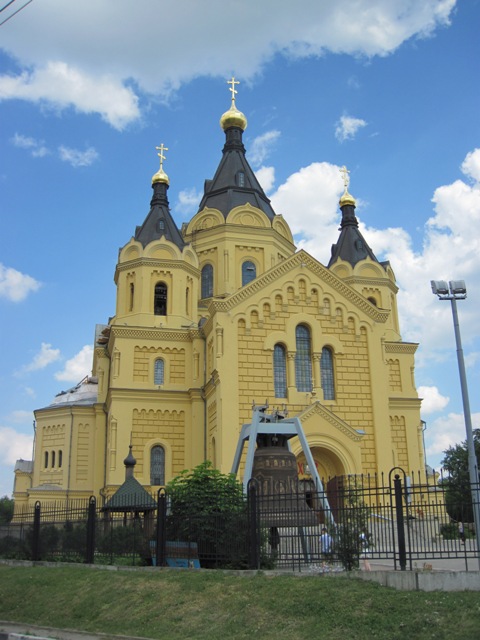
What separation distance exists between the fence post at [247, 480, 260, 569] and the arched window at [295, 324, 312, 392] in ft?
55.5

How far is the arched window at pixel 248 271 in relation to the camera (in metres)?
38.9

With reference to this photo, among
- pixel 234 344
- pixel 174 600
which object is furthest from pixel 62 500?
pixel 174 600

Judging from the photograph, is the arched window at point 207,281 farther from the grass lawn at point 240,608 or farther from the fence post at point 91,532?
the grass lawn at point 240,608

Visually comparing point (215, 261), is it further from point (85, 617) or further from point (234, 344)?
point (85, 617)

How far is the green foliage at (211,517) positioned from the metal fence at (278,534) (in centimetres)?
2

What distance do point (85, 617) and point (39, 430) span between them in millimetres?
26760

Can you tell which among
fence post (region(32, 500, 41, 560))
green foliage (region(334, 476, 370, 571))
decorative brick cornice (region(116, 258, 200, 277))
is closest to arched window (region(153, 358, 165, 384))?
decorative brick cornice (region(116, 258, 200, 277))

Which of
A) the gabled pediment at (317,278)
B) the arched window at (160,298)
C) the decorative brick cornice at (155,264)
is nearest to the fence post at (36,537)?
the gabled pediment at (317,278)

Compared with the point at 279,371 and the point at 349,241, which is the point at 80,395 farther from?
the point at 349,241

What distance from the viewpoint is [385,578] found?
11.4 meters

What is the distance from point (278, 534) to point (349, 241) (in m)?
28.1

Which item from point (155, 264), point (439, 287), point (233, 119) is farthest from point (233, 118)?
point (439, 287)

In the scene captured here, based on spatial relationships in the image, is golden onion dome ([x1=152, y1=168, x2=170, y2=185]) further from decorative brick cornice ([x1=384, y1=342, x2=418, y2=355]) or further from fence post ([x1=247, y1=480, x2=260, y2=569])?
fence post ([x1=247, y1=480, x2=260, y2=569])

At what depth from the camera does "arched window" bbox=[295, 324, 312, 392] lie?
31.0 m
